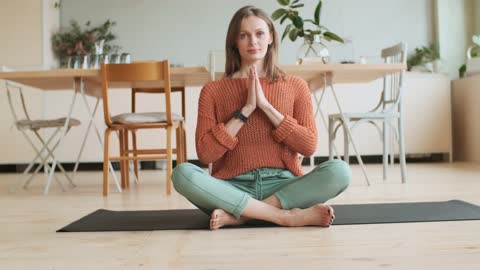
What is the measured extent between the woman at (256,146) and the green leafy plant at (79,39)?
4176 mm

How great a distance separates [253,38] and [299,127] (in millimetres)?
354

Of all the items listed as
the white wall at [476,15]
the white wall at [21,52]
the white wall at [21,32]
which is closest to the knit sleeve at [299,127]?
the white wall at [21,52]

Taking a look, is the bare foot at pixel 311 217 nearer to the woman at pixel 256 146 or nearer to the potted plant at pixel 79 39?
the woman at pixel 256 146

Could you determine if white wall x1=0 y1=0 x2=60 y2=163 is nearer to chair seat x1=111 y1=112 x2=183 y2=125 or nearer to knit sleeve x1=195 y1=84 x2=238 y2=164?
chair seat x1=111 y1=112 x2=183 y2=125

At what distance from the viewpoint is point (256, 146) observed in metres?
1.90

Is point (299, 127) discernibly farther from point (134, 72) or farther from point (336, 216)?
point (134, 72)

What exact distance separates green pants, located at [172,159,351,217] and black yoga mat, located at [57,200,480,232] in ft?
A: 0.35

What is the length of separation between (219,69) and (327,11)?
327 centimetres

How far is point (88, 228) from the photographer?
1854mm

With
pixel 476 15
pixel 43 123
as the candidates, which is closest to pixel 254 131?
pixel 43 123

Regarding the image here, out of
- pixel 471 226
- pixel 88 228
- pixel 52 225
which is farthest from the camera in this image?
pixel 52 225

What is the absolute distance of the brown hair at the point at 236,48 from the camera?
1.92m

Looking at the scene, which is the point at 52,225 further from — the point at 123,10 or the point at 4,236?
the point at 123,10

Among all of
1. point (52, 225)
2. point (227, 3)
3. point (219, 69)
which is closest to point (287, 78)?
point (52, 225)
